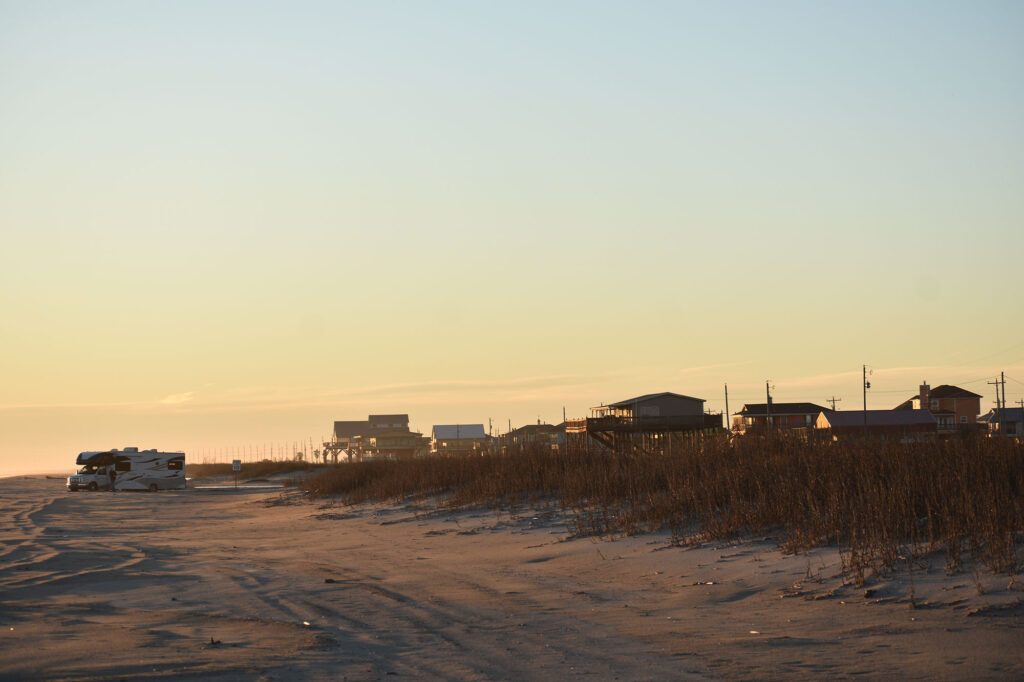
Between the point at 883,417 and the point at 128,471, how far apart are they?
62464 mm

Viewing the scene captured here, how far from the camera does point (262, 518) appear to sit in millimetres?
30141

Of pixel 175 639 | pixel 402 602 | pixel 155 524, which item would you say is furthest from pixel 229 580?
pixel 155 524

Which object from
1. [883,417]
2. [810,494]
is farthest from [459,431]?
[810,494]

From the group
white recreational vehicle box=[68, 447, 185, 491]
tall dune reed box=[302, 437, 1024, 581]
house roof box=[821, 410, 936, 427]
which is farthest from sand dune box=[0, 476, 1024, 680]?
house roof box=[821, 410, 936, 427]

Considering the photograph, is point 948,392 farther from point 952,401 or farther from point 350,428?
point 350,428

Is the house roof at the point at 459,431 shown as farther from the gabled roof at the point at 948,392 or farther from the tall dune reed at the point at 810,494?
the tall dune reed at the point at 810,494

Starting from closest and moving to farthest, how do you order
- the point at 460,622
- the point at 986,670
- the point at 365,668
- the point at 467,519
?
the point at 986,670 → the point at 365,668 → the point at 460,622 → the point at 467,519

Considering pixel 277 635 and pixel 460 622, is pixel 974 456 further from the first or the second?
pixel 277 635

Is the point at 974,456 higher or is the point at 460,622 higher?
the point at 974,456

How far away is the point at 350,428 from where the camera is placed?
13350 cm

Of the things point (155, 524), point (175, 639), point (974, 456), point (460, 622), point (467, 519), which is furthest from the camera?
point (155, 524)

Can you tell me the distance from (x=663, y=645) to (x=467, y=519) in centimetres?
1304

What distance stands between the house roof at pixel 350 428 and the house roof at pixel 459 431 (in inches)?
674

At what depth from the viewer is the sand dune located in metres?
8.36
